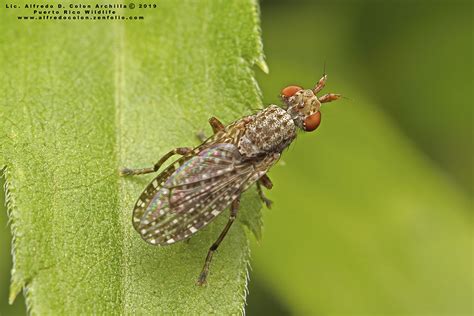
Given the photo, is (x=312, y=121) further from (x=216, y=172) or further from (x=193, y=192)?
(x=193, y=192)

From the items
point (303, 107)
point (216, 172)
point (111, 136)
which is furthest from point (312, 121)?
point (111, 136)

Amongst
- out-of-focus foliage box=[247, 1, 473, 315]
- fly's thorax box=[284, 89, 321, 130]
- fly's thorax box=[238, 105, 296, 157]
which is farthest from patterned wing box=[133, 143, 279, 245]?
out-of-focus foliage box=[247, 1, 473, 315]

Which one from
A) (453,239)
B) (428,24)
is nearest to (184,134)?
(453,239)

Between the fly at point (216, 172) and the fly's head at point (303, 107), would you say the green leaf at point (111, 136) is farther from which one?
the fly's head at point (303, 107)

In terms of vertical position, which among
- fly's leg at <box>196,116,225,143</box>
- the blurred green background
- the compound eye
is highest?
the compound eye

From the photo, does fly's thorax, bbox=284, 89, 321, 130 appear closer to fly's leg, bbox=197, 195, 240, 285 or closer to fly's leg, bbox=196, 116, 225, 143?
fly's leg, bbox=196, 116, 225, 143

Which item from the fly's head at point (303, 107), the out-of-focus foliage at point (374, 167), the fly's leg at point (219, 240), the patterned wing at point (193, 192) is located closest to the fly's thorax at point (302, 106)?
the fly's head at point (303, 107)
